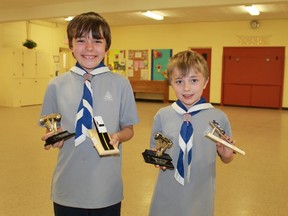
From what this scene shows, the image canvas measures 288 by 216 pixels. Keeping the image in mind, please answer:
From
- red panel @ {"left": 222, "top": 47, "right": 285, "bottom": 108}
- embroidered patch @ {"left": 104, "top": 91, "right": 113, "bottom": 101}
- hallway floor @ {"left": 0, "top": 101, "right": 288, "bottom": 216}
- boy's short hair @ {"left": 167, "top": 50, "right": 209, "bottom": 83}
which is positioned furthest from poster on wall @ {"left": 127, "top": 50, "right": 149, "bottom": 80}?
embroidered patch @ {"left": 104, "top": 91, "right": 113, "bottom": 101}

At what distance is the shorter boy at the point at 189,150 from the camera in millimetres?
1503

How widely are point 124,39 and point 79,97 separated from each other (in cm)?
1166

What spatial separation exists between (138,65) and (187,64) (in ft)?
37.2

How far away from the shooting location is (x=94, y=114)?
1.46 metres

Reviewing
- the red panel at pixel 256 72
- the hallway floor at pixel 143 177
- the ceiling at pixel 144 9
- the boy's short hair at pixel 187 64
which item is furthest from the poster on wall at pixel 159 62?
the boy's short hair at pixel 187 64

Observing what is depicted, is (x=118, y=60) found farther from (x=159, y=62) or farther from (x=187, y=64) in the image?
(x=187, y=64)

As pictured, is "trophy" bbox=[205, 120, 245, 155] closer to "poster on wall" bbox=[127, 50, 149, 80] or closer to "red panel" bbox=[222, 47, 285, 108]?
"red panel" bbox=[222, 47, 285, 108]

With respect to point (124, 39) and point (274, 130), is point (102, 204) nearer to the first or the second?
point (274, 130)

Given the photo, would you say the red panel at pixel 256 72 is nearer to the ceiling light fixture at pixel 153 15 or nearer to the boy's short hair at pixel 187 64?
the ceiling light fixture at pixel 153 15

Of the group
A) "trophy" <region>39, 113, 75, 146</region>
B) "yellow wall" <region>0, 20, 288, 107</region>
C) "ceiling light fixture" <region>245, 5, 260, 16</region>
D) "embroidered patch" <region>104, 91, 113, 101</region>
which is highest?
"ceiling light fixture" <region>245, 5, 260, 16</region>

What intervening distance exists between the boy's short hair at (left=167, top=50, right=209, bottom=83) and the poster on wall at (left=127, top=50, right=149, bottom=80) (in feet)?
36.2

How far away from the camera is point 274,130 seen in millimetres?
6719

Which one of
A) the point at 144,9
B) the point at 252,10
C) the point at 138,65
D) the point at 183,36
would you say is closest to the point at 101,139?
the point at 144,9

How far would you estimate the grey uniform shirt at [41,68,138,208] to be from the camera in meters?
1.45
